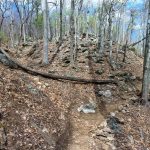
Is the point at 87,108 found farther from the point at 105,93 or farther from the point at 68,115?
the point at 105,93

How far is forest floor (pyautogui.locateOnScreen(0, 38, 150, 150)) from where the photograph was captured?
10.4m

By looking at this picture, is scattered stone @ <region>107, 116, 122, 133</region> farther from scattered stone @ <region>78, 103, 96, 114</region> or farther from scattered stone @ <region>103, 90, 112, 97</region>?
scattered stone @ <region>103, 90, 112, 97</region>

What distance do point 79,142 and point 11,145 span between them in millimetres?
2844

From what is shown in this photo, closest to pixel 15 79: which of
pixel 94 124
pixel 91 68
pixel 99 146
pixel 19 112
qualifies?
pixel 19 112

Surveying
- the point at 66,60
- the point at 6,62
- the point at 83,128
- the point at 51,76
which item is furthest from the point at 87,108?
the point at 66,60

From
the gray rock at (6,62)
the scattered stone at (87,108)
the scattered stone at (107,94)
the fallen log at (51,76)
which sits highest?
the gray rock at (6,62)

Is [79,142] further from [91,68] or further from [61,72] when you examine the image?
[91,68]

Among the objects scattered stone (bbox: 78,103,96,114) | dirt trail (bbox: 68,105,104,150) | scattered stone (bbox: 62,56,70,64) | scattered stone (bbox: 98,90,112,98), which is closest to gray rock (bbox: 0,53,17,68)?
dirt trail (bbox: 68,105,104,150)

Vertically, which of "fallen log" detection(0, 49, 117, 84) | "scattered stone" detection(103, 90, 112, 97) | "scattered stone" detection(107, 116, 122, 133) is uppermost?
"fallen log" detection(0, 49, 117, 84)

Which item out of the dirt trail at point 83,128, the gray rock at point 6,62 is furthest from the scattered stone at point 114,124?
the gray rock at point 6,62

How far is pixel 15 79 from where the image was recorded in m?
13.6

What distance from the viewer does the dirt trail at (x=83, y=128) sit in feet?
36.1

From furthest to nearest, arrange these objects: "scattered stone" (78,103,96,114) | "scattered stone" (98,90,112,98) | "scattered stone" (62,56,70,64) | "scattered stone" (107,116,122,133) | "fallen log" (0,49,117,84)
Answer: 1. "scattered stone" (62,56,70,64)
2. "scattered stone" (98,90,112,98)
3. "fallen log" (0,49,117,84)
4. "scattered stone" (78,103,96,114)
5. "scattered stone" (107,116,122,133)

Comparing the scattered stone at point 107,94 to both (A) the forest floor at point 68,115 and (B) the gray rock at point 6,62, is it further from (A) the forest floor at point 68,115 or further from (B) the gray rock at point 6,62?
(B) the gray rock at point 6,62
